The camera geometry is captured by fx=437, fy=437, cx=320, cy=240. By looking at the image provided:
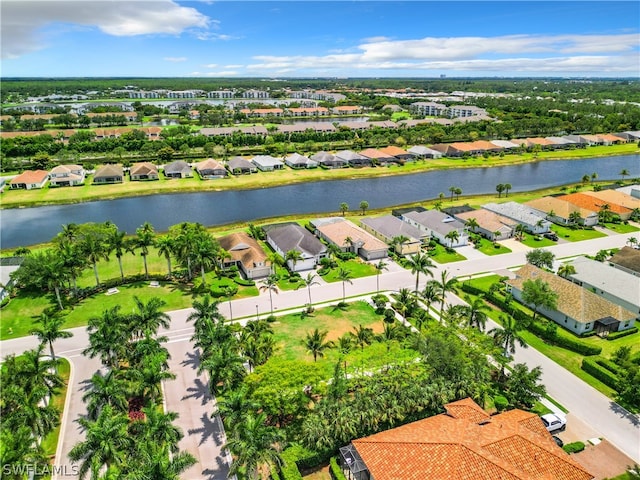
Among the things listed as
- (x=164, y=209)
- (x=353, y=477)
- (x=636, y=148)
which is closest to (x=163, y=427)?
(x=353, y=477)

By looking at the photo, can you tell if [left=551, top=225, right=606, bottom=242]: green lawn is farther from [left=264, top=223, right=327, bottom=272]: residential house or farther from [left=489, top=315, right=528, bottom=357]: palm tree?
[left=264, top=223, right=327, bottom=272]: residential house

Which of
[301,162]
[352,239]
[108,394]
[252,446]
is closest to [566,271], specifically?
[352,239]

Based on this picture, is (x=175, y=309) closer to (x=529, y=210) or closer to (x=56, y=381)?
(x=56, y=381)

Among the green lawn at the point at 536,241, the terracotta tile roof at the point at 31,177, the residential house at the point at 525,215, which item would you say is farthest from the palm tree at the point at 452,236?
the terracotta tile roof at the point at 31,177

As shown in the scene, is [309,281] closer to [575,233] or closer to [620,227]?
[575,233]

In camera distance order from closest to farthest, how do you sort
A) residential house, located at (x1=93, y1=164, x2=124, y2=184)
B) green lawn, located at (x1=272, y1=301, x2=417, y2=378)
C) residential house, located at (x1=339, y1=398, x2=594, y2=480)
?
residential house, located at (x1=339, y1=398, x2=594, y2=480) → green lawn, located at (x1=272, y1=301, x2=417, y2=378) → residential house, located at (x1=93, y1=164, x2=124, y2=184)

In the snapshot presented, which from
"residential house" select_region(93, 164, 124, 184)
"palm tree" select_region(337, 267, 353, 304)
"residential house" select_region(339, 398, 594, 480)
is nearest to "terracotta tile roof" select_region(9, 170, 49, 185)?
"residential house" select_region(93, 164, 124, 184)
